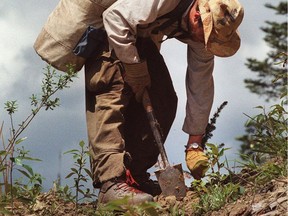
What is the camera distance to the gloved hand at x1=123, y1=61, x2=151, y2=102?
491 centimetres

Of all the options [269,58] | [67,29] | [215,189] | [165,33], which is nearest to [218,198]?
[215,189]

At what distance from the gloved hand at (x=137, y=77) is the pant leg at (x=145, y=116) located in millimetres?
233

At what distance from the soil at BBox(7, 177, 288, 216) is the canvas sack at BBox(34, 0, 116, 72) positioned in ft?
3.36

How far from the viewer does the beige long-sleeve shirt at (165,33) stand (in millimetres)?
4770

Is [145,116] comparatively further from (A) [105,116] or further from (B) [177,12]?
(B) [177,12]

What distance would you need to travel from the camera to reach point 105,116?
4.99 metres

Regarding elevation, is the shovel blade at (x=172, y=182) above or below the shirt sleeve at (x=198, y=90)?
below

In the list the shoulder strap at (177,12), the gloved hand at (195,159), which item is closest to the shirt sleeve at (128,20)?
the shoulder strap at (177,12)

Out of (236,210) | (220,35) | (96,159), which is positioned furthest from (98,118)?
(236,210)

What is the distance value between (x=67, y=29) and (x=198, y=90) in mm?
1128

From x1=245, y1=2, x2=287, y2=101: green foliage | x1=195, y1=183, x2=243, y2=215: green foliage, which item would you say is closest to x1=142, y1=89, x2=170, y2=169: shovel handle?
x1=195, y1=183, x2=243, y2=215: green foliage

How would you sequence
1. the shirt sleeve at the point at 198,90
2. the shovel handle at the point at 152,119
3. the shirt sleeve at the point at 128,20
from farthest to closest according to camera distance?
the shirt sleeve at the point at 198,90
the shovel handle at the point at 152,119
the shirt sleeve at the point at 128,20

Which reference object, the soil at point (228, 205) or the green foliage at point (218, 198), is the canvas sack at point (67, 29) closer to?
the soil at point (228, 205)

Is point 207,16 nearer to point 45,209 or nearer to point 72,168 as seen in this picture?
point 72,168
